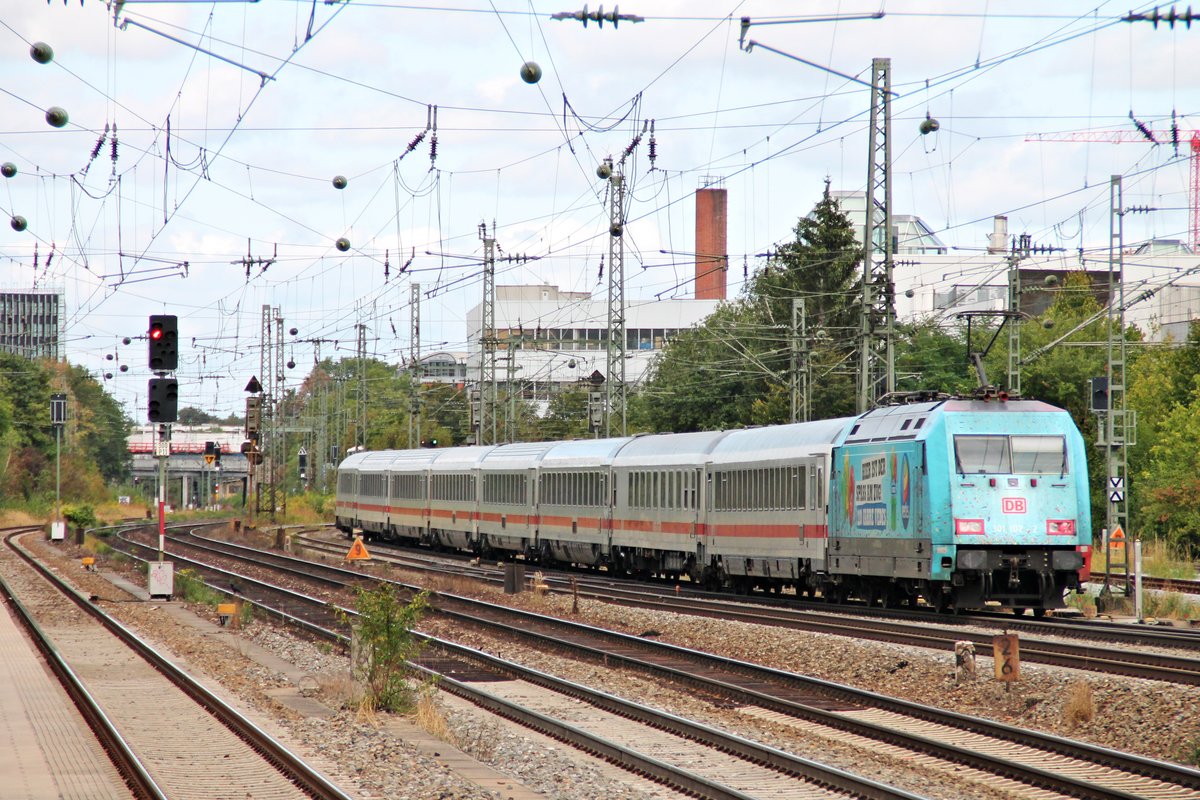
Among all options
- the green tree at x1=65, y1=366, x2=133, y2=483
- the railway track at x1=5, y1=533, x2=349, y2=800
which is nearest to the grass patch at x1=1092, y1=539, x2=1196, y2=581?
the railway track at x1=5, y1=533, x2=349, y2=800

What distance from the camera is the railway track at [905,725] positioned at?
11344 mm

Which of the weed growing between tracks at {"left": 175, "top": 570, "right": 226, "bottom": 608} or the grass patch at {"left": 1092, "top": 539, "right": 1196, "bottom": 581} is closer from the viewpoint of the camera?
the weed growing between tracks at {"left": 175, "top": 570, "right": 226, "bottom": 608}

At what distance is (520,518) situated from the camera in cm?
4484

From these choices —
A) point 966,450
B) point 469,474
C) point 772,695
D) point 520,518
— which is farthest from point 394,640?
point 469,474

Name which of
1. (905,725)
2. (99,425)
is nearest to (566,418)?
(99,425)

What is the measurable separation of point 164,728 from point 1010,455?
44.1 ft

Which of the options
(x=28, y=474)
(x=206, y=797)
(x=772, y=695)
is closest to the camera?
(x=206, y=797)

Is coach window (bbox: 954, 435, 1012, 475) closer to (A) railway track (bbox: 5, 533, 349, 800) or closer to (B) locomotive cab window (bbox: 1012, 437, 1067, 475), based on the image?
(B) locomotive cab window (bbox: 1012, 437, 1067, 475)

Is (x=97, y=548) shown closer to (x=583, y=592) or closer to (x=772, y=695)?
(x=583, y=592)

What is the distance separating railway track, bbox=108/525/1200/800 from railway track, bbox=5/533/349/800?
16.5ft

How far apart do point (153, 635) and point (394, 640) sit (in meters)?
9.65

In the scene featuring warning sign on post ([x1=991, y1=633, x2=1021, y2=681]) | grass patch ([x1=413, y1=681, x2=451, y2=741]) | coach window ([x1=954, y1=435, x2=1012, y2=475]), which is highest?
coach window ([x1=954, y1=435, x2=1012, y2=475])

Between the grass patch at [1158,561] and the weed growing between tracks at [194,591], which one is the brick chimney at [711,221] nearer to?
the grass patch at [1158,561]

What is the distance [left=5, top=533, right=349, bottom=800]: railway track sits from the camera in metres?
11.7
